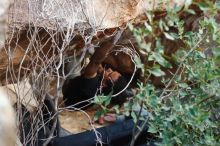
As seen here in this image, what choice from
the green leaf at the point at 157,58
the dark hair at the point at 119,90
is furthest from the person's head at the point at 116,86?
the green leaf at the point at 157,58

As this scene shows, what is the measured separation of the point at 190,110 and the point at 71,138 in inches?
70.0

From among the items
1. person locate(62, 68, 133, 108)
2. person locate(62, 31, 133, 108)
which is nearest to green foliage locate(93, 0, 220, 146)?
person locate(62, 31, 133, 108)

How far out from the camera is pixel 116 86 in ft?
14.7

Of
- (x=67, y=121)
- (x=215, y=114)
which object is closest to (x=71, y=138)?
(x=67, y=121)

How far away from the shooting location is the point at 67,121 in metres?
4.25

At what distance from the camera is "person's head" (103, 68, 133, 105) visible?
14.2 feet

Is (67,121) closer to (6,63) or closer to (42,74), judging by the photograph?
(6,63)

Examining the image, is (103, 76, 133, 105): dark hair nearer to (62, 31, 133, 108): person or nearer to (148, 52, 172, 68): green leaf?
(62, 31, 133, 108): person

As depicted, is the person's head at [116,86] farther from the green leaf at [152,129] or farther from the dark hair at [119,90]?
the green leaf at [152,129]

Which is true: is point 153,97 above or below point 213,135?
above

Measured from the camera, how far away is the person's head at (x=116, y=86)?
4.34 metres

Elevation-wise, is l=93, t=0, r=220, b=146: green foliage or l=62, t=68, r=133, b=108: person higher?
l=93, t=0, r=220, b=146: green foliage

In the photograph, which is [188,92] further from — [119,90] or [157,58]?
[119,90]

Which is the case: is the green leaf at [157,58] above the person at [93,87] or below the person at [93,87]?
above
